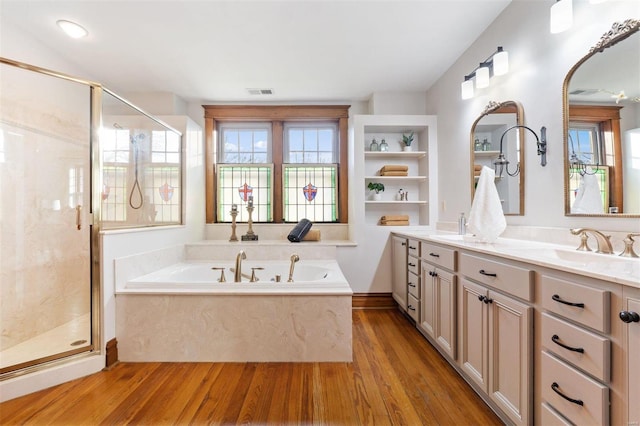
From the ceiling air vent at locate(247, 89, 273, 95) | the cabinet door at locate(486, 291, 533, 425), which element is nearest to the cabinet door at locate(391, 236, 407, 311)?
the cabinet door at locate(486, 291, 533, 425)

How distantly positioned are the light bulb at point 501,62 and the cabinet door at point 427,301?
150cm

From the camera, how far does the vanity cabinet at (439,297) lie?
6.22 ft

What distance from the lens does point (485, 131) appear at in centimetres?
241

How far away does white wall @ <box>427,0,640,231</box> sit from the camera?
147 centimetres

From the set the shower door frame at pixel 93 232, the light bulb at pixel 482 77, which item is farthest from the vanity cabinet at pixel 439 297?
the shower door frame at pixel 93 232

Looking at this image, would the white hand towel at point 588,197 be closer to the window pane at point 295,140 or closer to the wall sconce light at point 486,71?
the wall sconce light at point 486,71

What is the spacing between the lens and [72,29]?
7.63 feet

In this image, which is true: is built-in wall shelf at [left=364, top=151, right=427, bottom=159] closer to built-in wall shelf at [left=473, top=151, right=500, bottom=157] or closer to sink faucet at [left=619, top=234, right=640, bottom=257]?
built-in wall shelf at [left=473, top=151, right=500, bottom=157]

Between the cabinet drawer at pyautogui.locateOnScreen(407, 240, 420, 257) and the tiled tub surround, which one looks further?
the cabinet drawer at pyautogui.locateOnScreen(407, 240, 420, 257)

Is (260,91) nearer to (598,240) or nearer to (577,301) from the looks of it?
(598,240)

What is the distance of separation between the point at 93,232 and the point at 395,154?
2.97 metres

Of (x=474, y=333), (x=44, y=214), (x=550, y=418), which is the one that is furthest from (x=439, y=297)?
(x=44, y=214)

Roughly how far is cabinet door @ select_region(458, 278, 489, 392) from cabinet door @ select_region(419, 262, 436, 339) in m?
0.42

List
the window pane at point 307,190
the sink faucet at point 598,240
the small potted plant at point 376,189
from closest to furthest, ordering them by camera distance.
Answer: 1. the sink faucet at point 598,240
2. the small potted plant at point 376,189
3. the window pane at point 307,190
